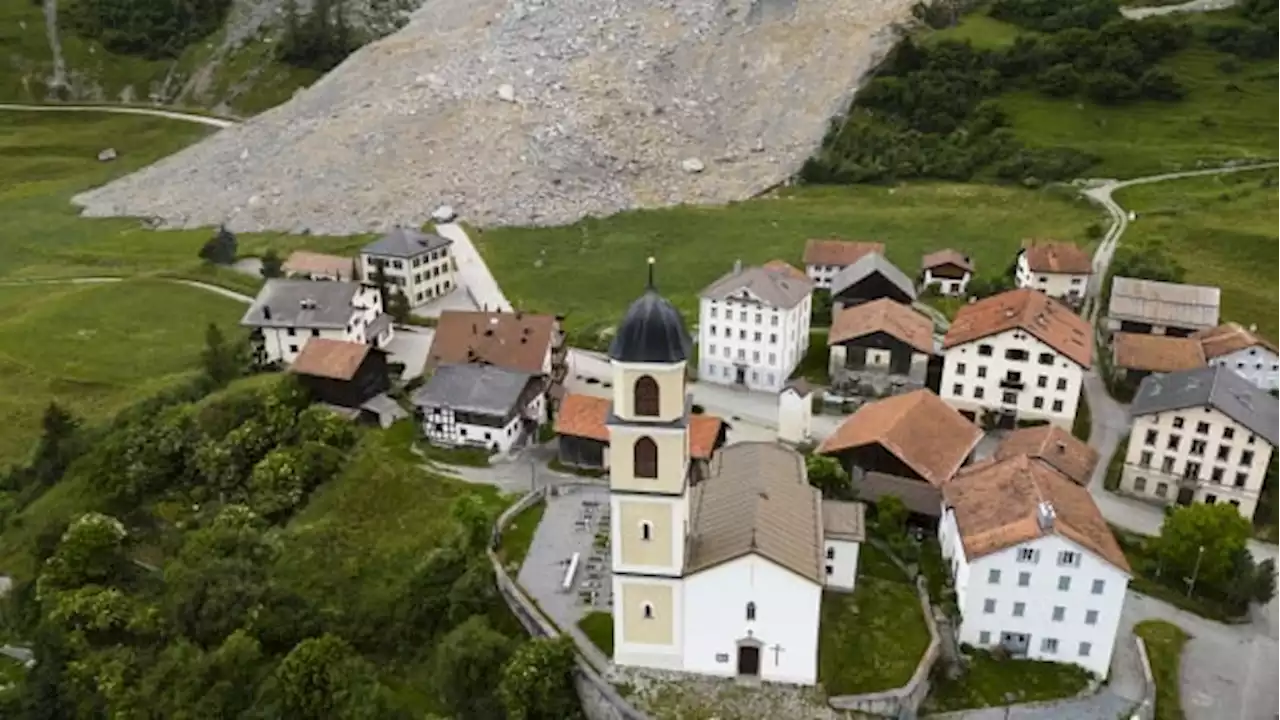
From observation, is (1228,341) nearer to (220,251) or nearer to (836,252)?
(836,252)

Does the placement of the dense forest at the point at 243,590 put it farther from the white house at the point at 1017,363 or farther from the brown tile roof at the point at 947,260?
the brown tile roof at the point at 947,260

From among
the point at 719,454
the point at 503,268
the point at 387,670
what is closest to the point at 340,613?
the point at 387,670

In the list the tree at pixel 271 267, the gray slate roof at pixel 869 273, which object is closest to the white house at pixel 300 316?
the tree at pixel 271 267

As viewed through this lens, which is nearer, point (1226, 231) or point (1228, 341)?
point (1228, 341)

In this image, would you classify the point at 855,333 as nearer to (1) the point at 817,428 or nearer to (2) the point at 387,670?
(1) the point at 817,428

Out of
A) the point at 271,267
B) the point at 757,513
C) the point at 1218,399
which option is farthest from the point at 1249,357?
the point at 271,267

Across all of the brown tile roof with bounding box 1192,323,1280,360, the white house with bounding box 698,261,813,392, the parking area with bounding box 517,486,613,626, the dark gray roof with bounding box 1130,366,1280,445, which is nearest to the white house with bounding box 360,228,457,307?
the white house with bounding box 698,261,813,392
